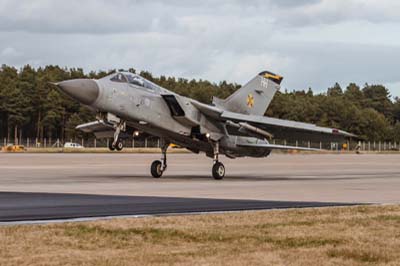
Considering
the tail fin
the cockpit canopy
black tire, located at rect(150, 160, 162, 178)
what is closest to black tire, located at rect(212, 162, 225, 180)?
black tire, located at rect(150, 160, 162, 178)

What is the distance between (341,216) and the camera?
13.4 meters

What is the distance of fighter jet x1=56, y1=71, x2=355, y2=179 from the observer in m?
24.6

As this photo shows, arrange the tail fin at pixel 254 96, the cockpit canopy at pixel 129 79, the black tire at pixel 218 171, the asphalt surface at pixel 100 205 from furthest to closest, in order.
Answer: the tail fin at pixel 254 96 → the black tire at pixel 218 171 → the cockpit canopy at pixel 129 79 → the asphalt surface at pixel 100 205

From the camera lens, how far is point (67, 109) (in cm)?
10044

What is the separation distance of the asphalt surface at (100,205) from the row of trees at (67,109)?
2867 inches

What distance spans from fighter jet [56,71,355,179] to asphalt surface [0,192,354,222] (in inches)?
262

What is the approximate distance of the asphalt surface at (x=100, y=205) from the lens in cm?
1338

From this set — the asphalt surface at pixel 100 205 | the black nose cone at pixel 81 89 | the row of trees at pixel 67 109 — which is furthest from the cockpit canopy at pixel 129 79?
the row of trees at pixel 67 109

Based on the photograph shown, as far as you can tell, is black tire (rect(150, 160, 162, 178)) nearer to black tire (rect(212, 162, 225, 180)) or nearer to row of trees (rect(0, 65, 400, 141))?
black tire (rect(212, 162, 225, 180))

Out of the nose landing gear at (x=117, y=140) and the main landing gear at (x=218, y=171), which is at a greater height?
the nose landing gear at (x=117, y=140)

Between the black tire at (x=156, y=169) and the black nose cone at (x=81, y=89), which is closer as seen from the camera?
the black nose cone at (x=81, y=89)

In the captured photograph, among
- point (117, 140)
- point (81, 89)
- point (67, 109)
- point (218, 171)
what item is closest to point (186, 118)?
point (218, 171)

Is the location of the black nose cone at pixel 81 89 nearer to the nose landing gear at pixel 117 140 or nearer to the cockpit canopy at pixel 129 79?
the cockpit canopy at pixel 129 79

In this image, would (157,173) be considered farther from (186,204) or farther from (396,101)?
(396,101)
